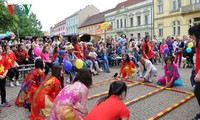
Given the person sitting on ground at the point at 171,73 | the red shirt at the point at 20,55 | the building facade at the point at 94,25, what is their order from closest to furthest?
the person sitting on ground at the point at 171,73 < the red shirt at the point at 20,55 < the building facade at the point at 94,25

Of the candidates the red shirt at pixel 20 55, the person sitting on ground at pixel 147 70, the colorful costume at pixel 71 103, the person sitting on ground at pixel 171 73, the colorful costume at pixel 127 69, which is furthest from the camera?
the red shirt at pixel 20 55

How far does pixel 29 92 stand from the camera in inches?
228

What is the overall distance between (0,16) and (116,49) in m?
11.9

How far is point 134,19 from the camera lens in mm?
44281

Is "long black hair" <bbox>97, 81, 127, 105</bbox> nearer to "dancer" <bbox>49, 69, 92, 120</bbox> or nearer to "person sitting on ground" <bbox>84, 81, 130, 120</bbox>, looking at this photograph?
"person sitting on ground" <bbox>84, 81, 130, 120</bbox>

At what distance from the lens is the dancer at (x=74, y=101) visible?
3.08m

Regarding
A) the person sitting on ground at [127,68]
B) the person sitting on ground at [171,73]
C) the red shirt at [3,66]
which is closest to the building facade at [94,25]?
the person sitting on ground at [127,68]

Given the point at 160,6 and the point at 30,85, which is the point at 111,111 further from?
the point at 160,6

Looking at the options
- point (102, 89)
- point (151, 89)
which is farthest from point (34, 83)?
point (151, 89)

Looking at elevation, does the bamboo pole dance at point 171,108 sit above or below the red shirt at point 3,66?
below

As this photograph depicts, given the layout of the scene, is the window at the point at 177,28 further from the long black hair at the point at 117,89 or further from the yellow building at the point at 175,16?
the long black hair at the point at 117,89

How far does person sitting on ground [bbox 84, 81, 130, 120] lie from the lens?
8.34 ft

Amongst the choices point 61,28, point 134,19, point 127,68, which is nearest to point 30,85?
point 127,68

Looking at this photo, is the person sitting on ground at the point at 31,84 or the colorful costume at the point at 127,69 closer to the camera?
the person sitting on ground at the point at 31,84
